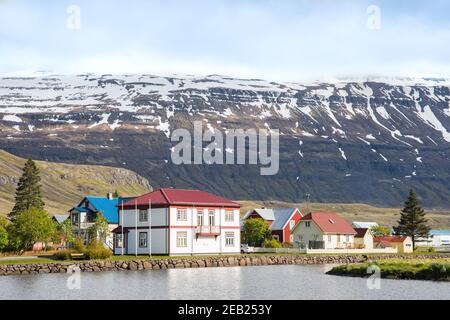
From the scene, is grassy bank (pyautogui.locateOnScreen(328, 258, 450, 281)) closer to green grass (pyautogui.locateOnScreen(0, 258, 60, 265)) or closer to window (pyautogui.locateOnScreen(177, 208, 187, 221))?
window (pyautogui.locateOnScreen(177, 208, 187, 221))

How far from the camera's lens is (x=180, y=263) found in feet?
283

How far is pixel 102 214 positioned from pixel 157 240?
20.1 meters

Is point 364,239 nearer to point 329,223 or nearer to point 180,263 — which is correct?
point 329,223

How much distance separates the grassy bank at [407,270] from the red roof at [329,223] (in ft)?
149

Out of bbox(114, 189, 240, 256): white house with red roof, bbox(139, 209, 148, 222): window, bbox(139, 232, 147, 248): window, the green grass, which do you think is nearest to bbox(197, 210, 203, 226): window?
bbox(114, 189, 240, 256): white house with red roof

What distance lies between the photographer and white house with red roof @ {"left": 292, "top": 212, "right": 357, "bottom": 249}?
399 feet

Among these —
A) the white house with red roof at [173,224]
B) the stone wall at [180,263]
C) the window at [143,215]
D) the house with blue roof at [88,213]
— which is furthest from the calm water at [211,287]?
the house with blue roof at [88,213]

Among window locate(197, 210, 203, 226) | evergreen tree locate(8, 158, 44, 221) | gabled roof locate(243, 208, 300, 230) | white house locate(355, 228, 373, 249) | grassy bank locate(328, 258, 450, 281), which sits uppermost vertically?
evergreen tree locate(8, 158, 44, 221)

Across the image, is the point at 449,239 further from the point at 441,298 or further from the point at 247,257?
the point at 441,298

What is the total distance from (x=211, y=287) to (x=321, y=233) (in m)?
63.8

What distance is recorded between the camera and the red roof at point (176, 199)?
9556cm
